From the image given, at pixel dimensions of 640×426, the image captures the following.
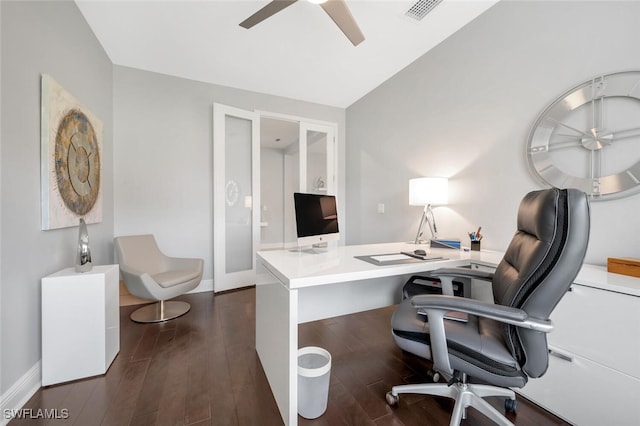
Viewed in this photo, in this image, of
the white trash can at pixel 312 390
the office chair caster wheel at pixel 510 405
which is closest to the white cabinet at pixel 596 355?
the office chair caster wheel at pixel 510 405

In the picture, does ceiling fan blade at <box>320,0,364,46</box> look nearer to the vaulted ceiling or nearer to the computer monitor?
the vaulted ceiling

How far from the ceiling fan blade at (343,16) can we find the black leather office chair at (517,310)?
1.71 metres

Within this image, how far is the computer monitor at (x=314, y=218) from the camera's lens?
175cm

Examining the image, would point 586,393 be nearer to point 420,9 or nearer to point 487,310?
point 487,310

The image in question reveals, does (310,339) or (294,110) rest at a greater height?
(294,110)

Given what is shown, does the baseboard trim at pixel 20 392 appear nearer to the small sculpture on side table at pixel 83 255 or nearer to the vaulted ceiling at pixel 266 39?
the small sculpture on side table at pixel 83 255

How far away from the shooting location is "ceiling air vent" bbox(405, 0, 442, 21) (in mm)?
2080

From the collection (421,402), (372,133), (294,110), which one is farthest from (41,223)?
(372,133)

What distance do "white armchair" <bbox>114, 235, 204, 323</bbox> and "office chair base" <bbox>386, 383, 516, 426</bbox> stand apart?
2060 millimetres

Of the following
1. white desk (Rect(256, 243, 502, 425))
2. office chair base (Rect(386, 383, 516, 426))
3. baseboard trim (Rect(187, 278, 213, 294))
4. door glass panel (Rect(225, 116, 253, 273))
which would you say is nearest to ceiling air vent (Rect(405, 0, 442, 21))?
white desk (Rect(256, 243, 502, 425))

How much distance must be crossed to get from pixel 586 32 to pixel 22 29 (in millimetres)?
3460

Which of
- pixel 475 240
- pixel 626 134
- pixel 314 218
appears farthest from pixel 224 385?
pixel 626 134

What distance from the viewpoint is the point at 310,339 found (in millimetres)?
2107

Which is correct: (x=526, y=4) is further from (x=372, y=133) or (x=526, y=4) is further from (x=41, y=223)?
(x=41, y=223)
